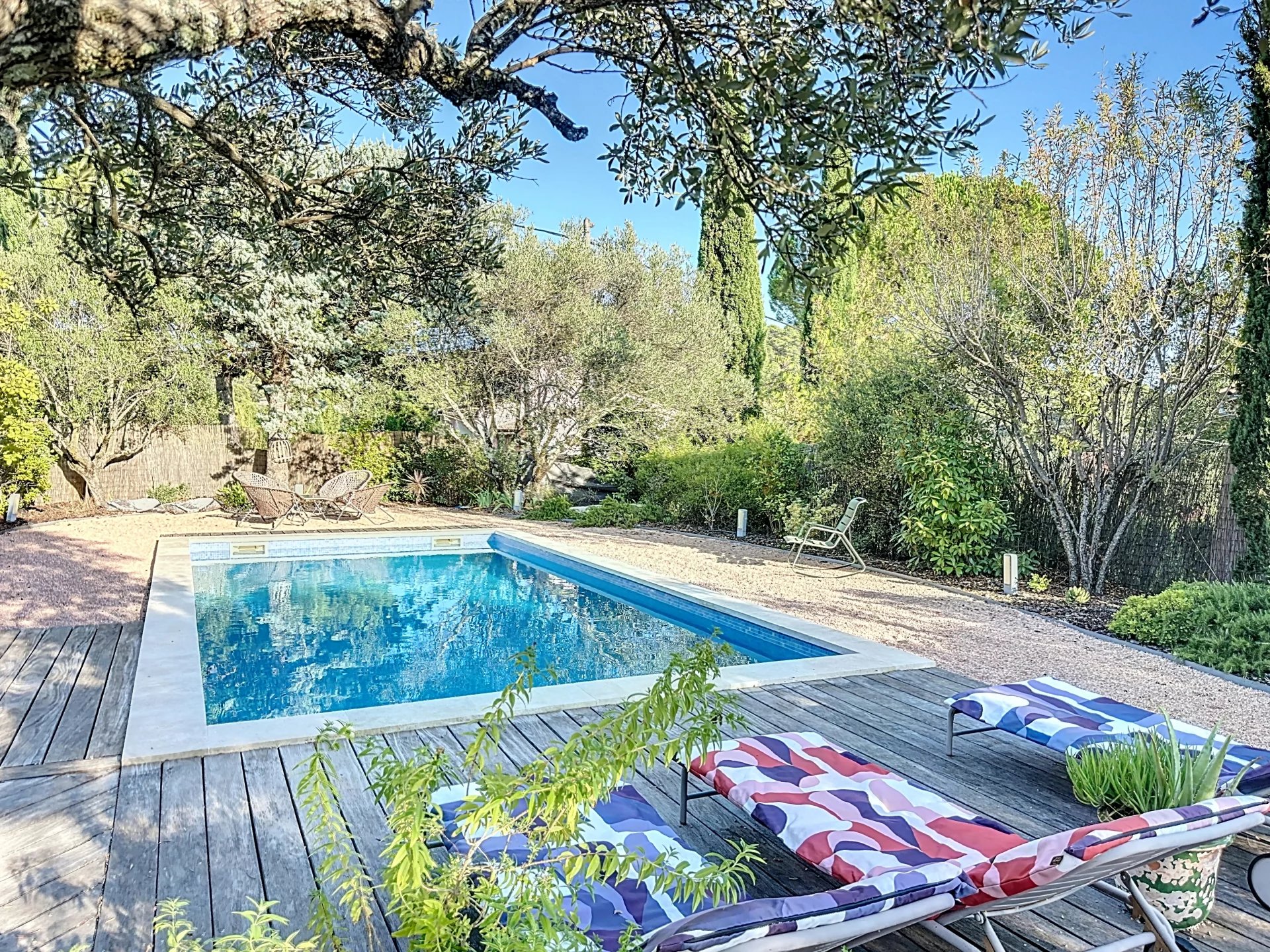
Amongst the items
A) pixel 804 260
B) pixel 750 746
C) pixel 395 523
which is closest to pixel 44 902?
pixel 750 746

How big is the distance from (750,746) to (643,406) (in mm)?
12984

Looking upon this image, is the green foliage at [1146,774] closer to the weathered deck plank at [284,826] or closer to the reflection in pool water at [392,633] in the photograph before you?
the weathered deck plank at [284,826]

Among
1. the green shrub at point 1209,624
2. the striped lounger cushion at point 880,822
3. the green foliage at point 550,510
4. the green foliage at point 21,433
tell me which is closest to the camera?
the striped lounger cushion at point 880,822

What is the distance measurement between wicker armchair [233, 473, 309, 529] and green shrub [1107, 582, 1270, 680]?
1180 cm

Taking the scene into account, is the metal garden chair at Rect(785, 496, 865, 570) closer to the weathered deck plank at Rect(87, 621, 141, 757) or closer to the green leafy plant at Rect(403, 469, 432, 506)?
the weathered deck plank at Rect(87, 621, 141, 757)

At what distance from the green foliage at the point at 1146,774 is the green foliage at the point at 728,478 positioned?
9.17 metres

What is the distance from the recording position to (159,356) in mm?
14453

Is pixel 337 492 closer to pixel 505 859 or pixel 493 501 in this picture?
pixel 493 501

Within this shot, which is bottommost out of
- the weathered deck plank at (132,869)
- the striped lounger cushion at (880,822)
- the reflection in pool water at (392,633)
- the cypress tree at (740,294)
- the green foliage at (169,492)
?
the reflection in pool water at (392,633)

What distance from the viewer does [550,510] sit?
15984mm

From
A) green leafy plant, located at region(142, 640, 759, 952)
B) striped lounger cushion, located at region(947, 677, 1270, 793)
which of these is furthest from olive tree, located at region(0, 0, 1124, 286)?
striped lounger cushion, located at region(947, 677, 1270, 793)

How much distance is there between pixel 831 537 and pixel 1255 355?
5.04 meters

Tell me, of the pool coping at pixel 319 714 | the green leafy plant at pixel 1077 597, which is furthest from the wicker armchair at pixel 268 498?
the green leafy plant at pixel 1077 597

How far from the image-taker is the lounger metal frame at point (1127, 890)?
218cm
